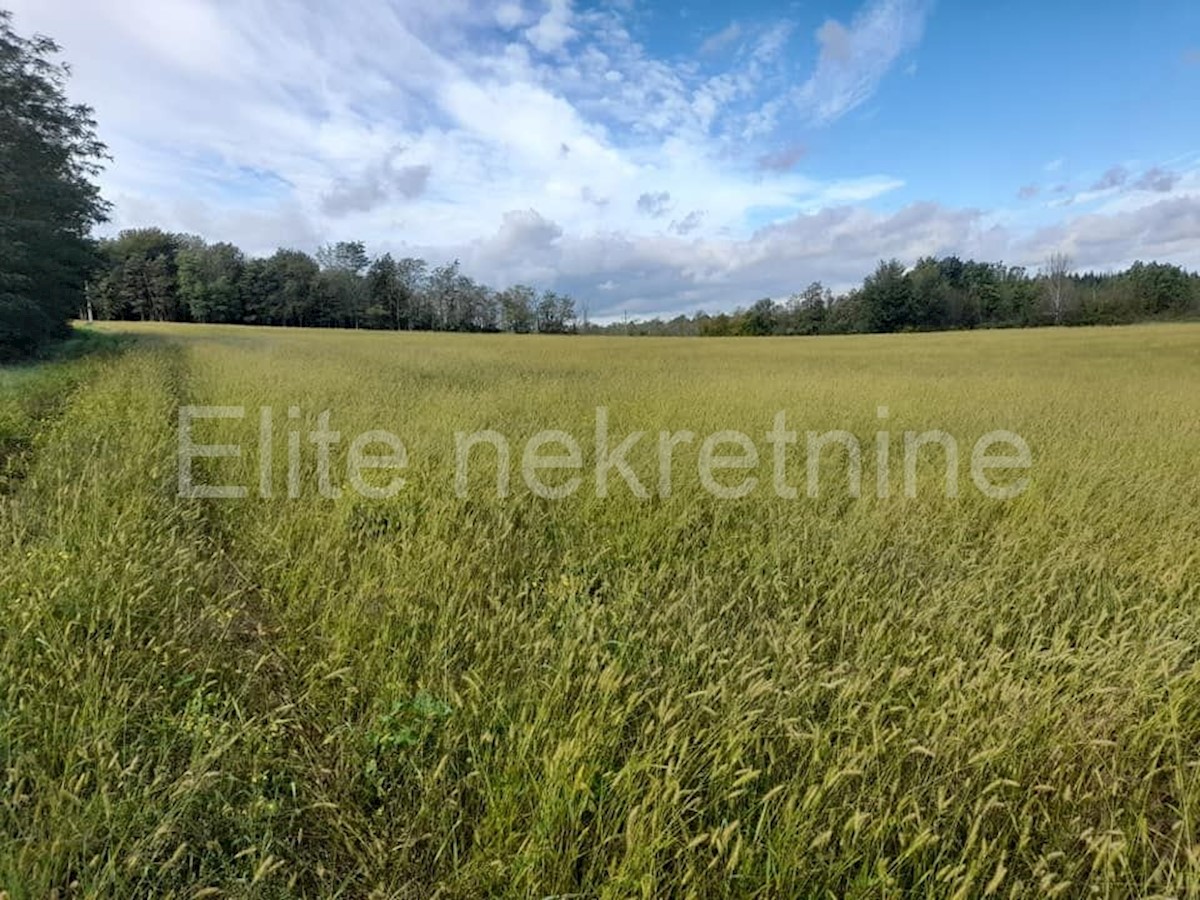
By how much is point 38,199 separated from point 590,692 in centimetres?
2595

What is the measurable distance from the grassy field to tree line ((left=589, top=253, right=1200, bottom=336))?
80.9m

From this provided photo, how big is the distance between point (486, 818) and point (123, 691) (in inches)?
56.0

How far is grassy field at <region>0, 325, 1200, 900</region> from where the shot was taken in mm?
1590

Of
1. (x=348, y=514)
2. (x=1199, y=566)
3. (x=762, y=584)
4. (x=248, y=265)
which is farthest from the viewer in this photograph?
(x=248, y=265)

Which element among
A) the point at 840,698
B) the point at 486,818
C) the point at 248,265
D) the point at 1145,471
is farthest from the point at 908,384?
the point at 248,265

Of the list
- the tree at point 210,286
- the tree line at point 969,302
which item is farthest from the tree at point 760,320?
the tree at point 210,286

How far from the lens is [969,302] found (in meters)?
77.9

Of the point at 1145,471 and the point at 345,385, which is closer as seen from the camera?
the point at 1145,471

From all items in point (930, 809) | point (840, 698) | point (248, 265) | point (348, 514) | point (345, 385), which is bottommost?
point (930, 809)

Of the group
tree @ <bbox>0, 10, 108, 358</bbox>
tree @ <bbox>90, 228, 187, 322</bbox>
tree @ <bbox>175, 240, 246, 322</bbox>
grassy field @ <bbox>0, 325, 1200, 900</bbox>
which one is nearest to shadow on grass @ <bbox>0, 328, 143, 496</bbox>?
grassy field @ <bbox>0, 325, 1200, 900</bbox>

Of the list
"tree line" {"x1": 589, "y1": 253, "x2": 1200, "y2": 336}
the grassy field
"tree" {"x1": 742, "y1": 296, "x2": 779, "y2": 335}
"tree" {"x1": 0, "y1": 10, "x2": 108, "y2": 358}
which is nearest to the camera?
the grassy field

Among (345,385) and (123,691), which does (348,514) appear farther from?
(345,385)

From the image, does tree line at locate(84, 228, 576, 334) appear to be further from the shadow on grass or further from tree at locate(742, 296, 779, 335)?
the shadow on grass

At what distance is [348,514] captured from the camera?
12.6 ft
